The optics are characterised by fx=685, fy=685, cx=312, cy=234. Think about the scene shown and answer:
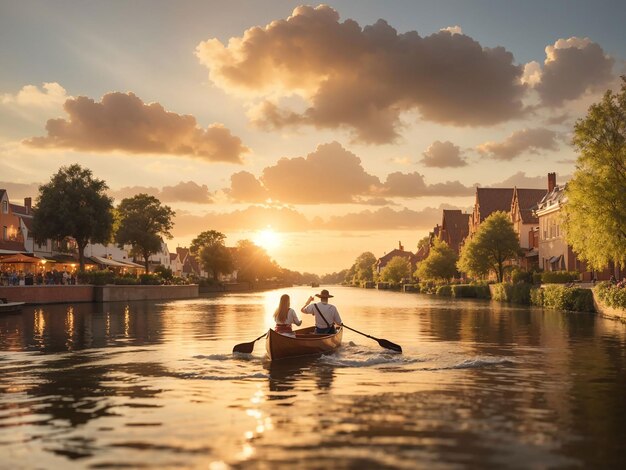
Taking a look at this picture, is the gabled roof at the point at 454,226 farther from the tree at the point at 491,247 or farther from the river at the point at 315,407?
the river at the point at 315,407

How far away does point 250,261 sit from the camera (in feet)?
609

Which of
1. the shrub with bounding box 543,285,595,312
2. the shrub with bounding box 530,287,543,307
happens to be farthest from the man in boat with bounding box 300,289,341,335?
the shrub with bounding box 530,287,543,307

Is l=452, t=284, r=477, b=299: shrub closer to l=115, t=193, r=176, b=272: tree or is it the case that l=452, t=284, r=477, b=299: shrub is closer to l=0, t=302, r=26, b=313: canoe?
l=115, t=193, r=176, b=272: tree

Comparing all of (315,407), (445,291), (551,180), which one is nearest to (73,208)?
(445,291)

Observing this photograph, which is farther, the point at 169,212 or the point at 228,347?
the point at 169,212

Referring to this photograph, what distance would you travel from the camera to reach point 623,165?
42.4m

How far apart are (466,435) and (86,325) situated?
95.1ft

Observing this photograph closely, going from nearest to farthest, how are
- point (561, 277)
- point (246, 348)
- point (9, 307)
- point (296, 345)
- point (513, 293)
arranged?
point (296, 345)
point (246, 348)
point (9, 307)
point (561, 277)
point (513, 293)

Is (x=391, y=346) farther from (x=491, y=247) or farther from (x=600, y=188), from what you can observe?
(x=491, y=247)

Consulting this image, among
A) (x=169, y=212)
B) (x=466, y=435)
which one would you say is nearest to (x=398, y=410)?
(x=466, y=435)

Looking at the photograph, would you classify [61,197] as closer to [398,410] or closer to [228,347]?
[228,347]

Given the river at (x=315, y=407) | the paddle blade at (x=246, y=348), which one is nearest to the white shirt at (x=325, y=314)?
the river at (x=315, y=407)

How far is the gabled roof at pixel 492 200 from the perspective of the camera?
370 feet

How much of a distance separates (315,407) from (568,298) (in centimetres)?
4182
